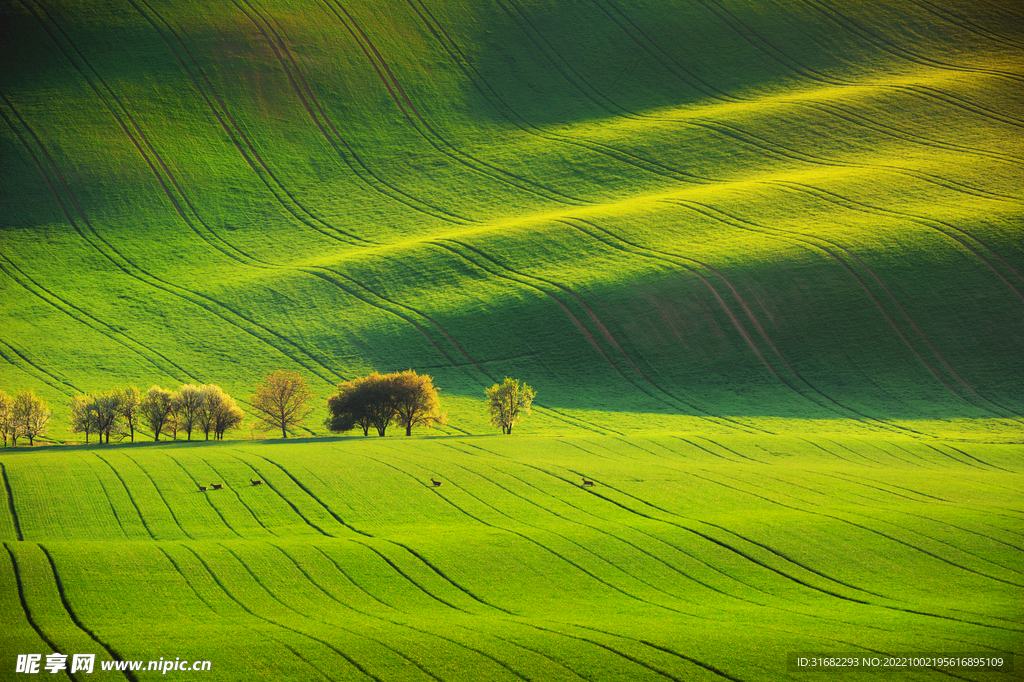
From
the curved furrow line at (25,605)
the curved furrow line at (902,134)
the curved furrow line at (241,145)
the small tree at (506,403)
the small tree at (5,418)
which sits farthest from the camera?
the curved furrow line at (902,134)

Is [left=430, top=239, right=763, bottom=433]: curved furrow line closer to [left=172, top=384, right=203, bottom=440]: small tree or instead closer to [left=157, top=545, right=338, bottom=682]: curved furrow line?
[left=172, top=384, right=203, bottom=440]: small tree

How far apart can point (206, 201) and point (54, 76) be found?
92.8 feet

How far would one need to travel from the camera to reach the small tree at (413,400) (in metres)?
47.0

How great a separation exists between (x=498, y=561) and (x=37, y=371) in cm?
4639

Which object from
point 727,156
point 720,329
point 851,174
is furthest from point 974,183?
point 720,329

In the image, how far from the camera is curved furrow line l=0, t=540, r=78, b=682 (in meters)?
18.2

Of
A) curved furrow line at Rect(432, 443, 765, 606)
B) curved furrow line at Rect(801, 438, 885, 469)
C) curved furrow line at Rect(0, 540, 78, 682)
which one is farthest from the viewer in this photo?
curved furrow line at Rect(801, 438, 885, 469)

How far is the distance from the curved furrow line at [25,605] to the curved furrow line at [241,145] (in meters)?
58.9

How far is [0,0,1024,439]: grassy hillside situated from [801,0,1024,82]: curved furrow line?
474mm

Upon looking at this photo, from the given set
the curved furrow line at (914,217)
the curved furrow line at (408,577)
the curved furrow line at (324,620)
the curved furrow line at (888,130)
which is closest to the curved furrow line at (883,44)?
the curved furrow line at (888,130)

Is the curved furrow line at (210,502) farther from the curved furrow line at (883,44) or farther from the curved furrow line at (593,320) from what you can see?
the curved furrow line at (883,44)

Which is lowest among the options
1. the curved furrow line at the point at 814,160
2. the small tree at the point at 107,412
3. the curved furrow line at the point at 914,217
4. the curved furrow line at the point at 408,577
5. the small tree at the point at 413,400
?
the curved furrow line at the point at 408,577

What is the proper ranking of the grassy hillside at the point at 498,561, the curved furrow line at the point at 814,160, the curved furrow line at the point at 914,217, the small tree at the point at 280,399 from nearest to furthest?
the grassy hillside at the point at 498,561, the small tree at the point at 280,399, the curved furrow line at the point at 914,217, the curved furrow line at the point at 814,160

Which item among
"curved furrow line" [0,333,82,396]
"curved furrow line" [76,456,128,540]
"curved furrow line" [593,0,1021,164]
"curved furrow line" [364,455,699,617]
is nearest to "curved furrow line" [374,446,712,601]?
"curved furrow line" [364,455,699,617]
